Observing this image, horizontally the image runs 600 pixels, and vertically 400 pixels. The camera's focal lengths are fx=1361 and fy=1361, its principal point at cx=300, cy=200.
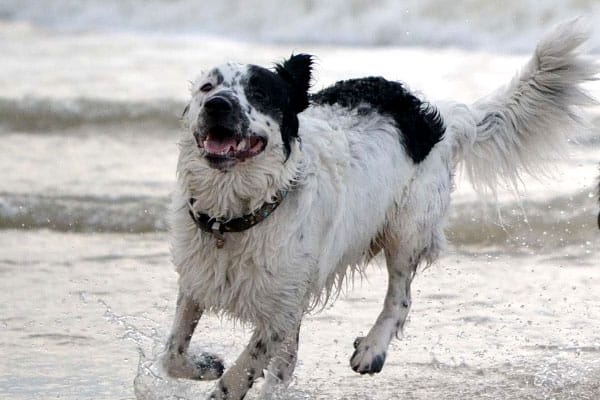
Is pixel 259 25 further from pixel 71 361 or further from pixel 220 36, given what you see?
pixel 71 361

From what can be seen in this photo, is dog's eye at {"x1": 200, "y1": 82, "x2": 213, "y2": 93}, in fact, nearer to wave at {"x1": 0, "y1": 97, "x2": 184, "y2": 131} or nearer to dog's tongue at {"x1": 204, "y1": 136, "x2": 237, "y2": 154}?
dog's tongue at {"x1": 204, "y1": 136, "x2": 237, "y2": 154}

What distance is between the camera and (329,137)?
215 inches

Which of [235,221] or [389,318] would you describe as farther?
[389,318]

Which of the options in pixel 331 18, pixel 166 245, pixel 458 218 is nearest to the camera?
pixel 166 245

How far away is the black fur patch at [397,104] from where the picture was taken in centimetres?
590

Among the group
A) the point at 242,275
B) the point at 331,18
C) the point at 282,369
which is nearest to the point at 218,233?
the point at 242,275

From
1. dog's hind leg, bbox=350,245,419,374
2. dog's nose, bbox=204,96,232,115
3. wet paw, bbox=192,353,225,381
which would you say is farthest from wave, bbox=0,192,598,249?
dog's nose, bbox=204,96,232,115

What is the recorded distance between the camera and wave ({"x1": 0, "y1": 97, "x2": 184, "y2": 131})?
1144 centimetres

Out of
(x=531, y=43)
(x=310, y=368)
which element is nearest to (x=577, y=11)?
(x=531, y=43)

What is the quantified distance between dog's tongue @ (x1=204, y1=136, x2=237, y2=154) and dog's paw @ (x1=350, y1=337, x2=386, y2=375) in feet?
4.52

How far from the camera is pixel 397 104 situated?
19.6 ft

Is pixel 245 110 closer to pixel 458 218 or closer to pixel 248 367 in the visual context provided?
pixel 248 367

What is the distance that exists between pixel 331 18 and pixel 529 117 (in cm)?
1037

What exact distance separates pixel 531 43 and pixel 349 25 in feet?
8.19
